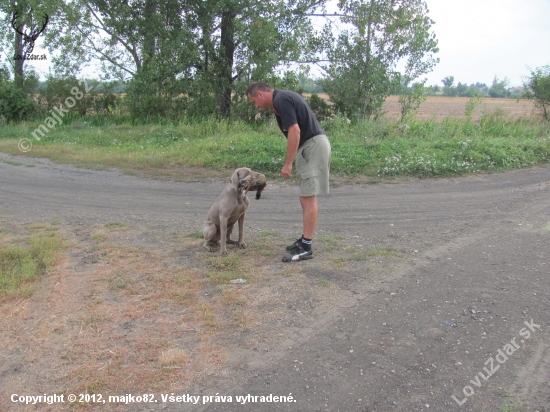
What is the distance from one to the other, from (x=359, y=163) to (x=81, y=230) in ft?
21.1

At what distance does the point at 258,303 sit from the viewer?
459 centimetres

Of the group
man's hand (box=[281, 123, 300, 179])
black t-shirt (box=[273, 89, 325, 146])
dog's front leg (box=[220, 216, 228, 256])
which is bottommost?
dog's front leg (box=[220, 216, 228, 256])

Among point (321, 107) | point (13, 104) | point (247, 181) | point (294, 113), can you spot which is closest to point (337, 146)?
point (321, 107)

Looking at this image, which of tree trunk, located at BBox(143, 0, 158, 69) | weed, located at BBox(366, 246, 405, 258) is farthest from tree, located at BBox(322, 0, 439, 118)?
weed, located at BBox(366, 246, 405, 258)

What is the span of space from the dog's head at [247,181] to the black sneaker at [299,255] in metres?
0.81

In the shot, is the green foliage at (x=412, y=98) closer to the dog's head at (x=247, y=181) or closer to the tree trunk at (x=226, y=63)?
the tree trunk at (x=226, y=63)

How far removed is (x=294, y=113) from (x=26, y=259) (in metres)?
3.63

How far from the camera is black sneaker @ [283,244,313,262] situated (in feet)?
18.3

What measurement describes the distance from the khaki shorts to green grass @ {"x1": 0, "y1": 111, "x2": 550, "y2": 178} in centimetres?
498

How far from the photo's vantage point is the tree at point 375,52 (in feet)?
50.3

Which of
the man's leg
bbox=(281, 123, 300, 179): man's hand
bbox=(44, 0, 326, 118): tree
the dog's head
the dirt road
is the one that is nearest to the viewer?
the dirt road

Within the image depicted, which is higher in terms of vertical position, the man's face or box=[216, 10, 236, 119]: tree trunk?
box=[216, 10, 236, 119]: tree trunk

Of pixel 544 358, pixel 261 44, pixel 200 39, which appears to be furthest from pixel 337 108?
pixel 544 358

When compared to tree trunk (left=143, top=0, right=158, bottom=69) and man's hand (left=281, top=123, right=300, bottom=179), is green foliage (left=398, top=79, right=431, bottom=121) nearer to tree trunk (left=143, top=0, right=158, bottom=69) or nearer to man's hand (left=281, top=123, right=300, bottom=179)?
tree trunk (left=143, top=0, right=158, bottom=69)
